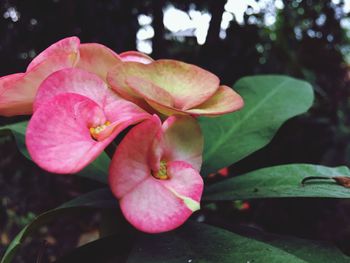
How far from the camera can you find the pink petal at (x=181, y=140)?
0.51 metres

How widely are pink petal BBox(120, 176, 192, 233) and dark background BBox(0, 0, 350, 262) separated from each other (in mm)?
690

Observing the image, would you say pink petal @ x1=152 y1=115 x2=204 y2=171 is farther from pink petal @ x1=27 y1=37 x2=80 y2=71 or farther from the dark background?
the dark background

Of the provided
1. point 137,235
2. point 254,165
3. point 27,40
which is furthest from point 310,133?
point 137,235

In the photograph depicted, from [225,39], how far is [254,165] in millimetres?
434

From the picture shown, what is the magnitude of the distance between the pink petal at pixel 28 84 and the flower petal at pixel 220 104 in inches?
7.1

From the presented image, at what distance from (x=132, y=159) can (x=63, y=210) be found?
0.69 feet

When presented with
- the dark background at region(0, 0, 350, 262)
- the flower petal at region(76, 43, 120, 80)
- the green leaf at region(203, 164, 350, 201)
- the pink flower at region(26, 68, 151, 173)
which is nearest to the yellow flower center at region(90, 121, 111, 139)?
the pink flower at region(26, 68, 151, 173)

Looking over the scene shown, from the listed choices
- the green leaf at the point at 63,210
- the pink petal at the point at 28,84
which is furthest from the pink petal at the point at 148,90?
the green leaf at the point at 63,210

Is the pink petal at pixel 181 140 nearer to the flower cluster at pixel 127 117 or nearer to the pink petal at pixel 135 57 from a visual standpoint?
the flower cluster at pixel 127 117

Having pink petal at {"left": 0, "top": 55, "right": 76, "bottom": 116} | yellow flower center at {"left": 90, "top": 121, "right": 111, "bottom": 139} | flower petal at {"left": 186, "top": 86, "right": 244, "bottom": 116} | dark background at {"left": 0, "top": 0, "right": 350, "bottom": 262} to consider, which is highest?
pink petal at {"left": 0, "top": 55, "right": 76, "bottom": 116}

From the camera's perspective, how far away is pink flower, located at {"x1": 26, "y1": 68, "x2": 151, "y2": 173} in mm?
417

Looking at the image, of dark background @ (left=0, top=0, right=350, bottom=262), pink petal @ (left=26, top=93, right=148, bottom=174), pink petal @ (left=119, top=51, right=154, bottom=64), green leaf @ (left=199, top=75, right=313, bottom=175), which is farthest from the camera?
dark background @ (left=0, top=0, right=350, bottom=262)

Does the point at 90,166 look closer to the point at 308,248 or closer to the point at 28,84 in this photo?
the point at 28,84

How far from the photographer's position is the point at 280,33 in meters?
2.10
